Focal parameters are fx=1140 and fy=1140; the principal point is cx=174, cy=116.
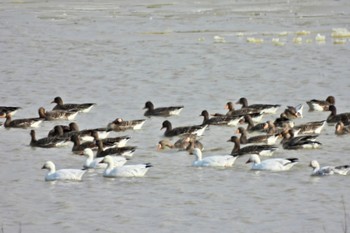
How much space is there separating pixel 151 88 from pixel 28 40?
16.3 meters

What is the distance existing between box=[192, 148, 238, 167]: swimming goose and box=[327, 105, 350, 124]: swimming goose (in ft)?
17.9

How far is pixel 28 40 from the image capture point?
5178cm

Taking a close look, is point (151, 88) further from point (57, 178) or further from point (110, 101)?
point (57, 178)

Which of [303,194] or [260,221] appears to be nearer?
[260,221]

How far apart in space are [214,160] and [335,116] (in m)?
6.43

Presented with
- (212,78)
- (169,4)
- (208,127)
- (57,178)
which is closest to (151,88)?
(212,78)

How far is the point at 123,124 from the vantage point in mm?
28375

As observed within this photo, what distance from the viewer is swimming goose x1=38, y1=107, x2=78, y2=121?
30.8m

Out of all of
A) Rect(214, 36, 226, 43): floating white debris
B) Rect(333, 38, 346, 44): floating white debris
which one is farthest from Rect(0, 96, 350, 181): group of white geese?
Rect(214, 36, 226, 43): floating white debris

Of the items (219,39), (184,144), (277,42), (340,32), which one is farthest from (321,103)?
(340,32)

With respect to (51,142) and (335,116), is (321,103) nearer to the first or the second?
(335,116)

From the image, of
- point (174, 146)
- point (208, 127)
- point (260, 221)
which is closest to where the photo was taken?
point (260, 221)

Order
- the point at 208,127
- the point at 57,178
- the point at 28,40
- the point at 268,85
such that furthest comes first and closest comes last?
the point at 28,40
the point at 268,85
the point at 208,127
the point at 57,178

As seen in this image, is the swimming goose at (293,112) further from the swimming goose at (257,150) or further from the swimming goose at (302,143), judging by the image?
the swimming goose at (257,150)
